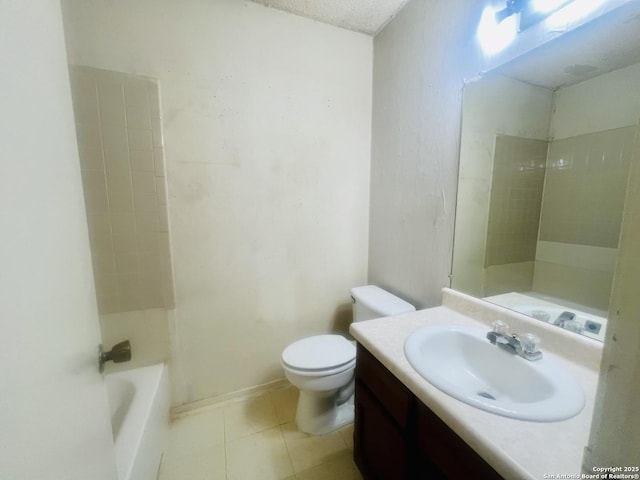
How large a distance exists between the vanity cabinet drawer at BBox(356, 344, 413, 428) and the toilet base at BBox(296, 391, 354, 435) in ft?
1.69

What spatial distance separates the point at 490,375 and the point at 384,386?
1.24 feet

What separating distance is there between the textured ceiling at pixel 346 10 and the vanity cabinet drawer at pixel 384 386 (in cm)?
181

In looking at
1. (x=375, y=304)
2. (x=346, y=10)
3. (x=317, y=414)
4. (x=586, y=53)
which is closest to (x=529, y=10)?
(x=586, y=53)

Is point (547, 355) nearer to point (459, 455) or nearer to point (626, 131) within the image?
point (459, 455)

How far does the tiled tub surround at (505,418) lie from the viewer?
0.50m

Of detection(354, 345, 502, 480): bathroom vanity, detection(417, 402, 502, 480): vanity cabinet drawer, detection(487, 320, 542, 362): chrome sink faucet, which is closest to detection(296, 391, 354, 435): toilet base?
detection(354, 345, 502, 480): bathroom vanity

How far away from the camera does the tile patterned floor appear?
123 cm

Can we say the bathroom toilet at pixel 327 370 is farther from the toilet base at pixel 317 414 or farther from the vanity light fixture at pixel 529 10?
the vanity light fixture at pixel 529 10

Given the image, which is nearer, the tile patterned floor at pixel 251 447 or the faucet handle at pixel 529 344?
the faucet handle at pixel 529 344

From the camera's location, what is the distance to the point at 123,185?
132 centimetres

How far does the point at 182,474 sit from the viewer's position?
122 cm

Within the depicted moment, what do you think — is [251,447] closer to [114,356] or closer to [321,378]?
[321,378]

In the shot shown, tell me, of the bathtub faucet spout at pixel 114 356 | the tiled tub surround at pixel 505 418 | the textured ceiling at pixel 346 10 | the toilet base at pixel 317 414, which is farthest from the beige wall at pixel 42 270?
the textured ceiling at pixel 346 10

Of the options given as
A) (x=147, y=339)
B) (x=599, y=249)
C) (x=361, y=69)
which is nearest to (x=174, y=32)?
(x=361, y=69)
